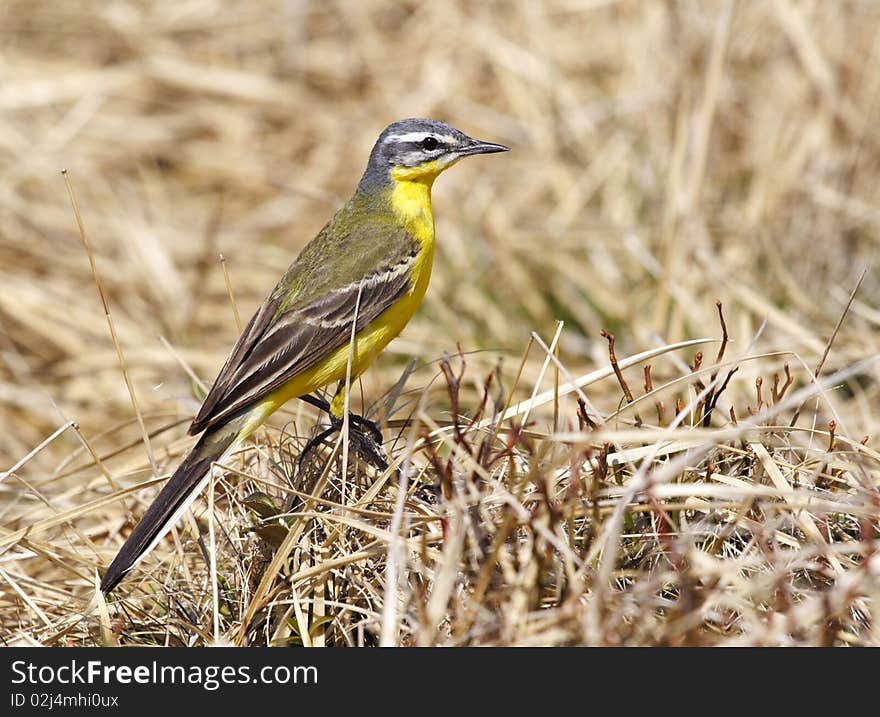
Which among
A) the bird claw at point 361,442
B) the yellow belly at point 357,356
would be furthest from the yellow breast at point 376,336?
the bird claw at point 361,442

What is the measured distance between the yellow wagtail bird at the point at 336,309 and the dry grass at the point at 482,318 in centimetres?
19

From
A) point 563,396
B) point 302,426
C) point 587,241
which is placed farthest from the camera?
point 587,241

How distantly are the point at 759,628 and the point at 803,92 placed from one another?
589 cm

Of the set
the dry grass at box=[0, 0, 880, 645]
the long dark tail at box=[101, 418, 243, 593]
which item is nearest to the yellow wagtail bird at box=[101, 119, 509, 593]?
the long dark tail at box=[101, 418, 243, 593]

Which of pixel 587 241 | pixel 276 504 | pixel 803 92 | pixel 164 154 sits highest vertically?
pixel 164 154

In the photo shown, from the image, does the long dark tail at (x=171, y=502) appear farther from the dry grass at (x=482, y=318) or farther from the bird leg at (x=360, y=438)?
the bird leg at (x=360, y=438)

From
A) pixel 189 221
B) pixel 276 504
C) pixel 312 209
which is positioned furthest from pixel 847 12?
pixel 276 504

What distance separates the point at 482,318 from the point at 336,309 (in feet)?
9.21

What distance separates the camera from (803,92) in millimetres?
7980

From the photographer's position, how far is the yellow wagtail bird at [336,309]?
4211 mm

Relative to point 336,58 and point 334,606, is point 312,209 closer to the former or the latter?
point 336,58

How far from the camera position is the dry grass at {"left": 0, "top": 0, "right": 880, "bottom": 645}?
3.27m

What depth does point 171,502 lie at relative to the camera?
12.8 feet

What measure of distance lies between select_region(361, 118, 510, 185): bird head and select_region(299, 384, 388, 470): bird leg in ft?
3.82
